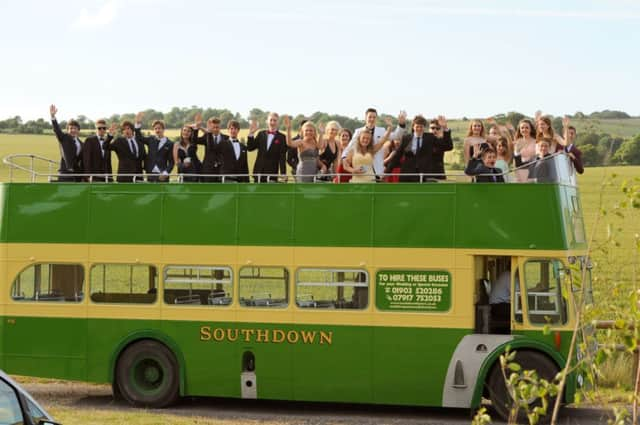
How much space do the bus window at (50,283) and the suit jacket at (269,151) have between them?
3096mm

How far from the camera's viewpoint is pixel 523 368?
603 inches

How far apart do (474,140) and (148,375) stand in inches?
223

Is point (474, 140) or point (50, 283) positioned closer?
point (474, 140)

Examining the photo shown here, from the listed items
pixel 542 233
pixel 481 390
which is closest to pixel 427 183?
pixel 542 233

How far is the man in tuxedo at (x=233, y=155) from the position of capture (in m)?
17.6

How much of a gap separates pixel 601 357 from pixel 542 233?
8.56 meters

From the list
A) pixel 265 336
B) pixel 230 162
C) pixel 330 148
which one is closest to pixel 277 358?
pixel 265 336

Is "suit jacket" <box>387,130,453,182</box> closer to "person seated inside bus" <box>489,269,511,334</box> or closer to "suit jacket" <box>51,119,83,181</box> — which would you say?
"person seated inside bus" <box>489,269,511,334</box>

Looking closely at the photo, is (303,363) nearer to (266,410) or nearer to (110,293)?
(266,410)

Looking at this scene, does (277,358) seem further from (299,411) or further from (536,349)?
(536,349)

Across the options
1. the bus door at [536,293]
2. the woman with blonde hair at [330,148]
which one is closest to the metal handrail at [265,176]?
the woman with blonde hair at [330,148]

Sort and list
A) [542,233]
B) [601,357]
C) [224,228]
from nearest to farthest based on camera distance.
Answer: [601,357] → [542,233] → [224,228]

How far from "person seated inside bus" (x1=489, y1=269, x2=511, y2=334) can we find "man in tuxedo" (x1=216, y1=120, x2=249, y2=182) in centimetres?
420

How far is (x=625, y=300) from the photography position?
716cm
